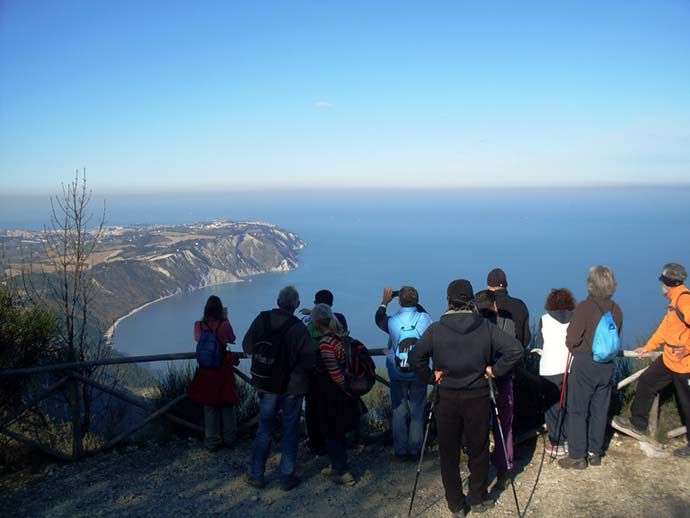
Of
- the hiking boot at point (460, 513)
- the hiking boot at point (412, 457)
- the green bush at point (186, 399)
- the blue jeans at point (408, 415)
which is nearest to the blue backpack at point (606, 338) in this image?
the blue jeans at point (408, 415)

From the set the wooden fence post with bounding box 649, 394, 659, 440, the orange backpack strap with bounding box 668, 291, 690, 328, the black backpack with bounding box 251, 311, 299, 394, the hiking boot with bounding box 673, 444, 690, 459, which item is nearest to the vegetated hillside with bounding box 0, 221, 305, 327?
the black backpack with bounding box 251, 311, 299, 394

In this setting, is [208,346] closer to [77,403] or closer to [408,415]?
[77,403]

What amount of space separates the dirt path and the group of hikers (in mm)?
186

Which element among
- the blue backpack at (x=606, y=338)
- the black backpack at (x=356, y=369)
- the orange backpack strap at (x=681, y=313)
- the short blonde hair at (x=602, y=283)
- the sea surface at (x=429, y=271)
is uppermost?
the short blonde hair at (x=602, y=283)

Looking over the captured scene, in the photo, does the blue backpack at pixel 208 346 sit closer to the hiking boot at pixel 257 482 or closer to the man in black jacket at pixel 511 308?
Answer: the hiking boot at pixel 257 482

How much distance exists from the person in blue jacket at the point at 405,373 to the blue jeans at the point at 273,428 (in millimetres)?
970

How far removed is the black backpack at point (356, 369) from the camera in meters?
4.55

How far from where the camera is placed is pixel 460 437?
3949 millimetres

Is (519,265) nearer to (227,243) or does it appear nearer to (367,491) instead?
(227,243)

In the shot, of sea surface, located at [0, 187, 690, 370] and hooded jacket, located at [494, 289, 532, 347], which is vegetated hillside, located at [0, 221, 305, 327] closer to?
sea surface, located at [0, 187, 690, 370]

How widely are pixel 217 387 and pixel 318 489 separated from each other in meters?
1.51

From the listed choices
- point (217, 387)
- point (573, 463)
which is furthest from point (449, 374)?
point (217, 387)

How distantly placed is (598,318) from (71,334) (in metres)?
5.96

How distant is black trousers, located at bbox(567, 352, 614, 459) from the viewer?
464 cm
